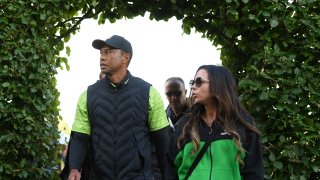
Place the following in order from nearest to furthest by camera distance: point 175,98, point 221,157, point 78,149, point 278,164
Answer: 1. point 221,157
2. point 78,149
3. point 278,164
4. point 175,98

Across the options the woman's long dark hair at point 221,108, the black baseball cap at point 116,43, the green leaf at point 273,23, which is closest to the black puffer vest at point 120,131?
the black baseball cap at point 116,43

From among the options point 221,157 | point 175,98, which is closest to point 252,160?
point 221,157

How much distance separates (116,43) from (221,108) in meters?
1.32

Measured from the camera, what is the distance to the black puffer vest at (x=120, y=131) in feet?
13.6

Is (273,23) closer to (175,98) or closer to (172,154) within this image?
(175,98)

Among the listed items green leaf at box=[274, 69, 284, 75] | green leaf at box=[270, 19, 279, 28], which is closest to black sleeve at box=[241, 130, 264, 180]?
green leaf at box=[274, 69, 284, 75]

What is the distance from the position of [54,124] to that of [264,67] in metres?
2.44

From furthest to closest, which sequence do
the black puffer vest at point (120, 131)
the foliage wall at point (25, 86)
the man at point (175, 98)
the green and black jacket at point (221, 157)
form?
the man at point (175, 98)
the foliage wall at point (25, 86)
the black puffer vest at point (120, 131)
the green and black jacket at point (221, 157)

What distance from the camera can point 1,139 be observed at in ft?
17.7

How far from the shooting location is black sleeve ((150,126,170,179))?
4.39m

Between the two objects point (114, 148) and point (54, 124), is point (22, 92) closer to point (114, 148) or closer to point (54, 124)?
point (54, 124)

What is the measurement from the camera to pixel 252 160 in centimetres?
339

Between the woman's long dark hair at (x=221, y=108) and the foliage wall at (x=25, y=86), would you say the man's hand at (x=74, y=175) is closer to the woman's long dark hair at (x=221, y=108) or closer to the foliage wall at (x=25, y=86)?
the woman's long dark hair at (x=221, y=108)

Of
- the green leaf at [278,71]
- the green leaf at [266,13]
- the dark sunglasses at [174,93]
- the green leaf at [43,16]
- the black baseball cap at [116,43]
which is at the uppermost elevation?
the green leaf at [43,16]
